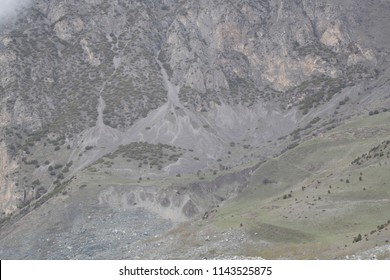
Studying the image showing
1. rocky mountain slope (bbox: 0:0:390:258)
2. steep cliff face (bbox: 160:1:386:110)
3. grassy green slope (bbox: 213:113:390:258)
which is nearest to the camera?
grassy green slope (bbox: 213:113:390:258)

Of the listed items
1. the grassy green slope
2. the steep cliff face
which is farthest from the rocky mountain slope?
the grassy green slope

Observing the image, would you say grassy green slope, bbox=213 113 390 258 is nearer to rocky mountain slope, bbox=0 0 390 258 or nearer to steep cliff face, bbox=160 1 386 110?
rocky mountain slope, bbox=0 0 390 258

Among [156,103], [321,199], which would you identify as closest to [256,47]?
[156,103]

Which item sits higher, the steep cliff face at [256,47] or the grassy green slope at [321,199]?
the steep cliff face at [256,47]

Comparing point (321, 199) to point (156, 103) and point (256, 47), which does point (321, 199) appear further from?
point (256, 47)

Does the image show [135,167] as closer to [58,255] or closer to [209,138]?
[209,138]

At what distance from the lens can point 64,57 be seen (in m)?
179

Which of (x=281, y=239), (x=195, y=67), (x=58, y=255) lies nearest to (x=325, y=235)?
(x=281, y=239)

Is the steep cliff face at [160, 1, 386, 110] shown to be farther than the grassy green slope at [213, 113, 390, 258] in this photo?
Yes

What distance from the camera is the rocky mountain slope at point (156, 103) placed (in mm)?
95188

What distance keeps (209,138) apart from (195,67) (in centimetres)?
3971

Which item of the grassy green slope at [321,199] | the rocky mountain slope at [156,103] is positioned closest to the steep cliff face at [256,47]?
the rocky mountain slope at [156,103]

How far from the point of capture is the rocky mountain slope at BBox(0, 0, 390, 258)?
312 feet

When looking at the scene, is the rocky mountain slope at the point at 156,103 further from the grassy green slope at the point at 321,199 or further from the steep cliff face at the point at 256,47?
the grassy green slope at the point at 321,199
